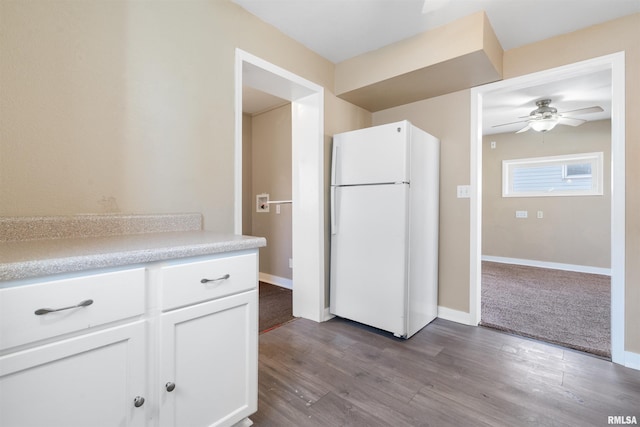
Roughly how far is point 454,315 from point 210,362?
2.23 m

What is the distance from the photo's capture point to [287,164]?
3721 mm

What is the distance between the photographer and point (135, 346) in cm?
94

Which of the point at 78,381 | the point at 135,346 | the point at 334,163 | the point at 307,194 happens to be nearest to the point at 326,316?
Answer: the point at 307,194

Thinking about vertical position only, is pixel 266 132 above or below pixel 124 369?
above

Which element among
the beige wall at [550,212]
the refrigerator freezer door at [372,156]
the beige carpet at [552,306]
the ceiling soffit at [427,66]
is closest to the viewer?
the ceiling soffit at [427,66]

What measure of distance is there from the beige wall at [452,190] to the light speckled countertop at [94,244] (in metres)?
2.00

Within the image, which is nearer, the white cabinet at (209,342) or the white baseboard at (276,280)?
the white cabinet at (209,342)

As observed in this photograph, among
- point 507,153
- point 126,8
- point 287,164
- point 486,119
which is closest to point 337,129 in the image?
point 287,164

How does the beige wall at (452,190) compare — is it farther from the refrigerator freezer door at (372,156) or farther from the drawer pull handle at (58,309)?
the drawer pull handle at (58,309)

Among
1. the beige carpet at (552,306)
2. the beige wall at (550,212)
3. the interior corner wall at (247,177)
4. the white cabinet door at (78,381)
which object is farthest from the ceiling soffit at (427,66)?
the beige wall at (550,212)

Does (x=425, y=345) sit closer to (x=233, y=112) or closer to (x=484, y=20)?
(x=233, y=112)

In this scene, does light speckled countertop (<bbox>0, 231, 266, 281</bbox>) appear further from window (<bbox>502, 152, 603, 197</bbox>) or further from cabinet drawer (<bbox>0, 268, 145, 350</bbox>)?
window (<bbox>502, 152, 603, 197</bbox>)

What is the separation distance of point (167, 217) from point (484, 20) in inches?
90.7

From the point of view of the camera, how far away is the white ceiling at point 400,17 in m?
1.85
